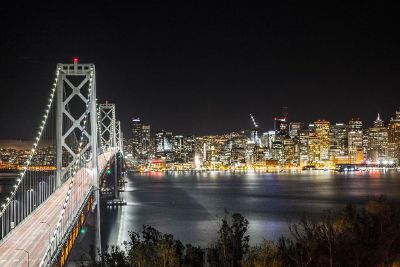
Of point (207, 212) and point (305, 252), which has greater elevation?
point (305, 252)

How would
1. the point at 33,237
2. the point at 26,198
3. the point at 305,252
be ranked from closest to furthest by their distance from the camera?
the point at 305,252, the point at 33,237, the point at 26,198

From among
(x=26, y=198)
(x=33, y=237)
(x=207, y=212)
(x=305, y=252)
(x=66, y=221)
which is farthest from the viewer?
(x=207, y=212)

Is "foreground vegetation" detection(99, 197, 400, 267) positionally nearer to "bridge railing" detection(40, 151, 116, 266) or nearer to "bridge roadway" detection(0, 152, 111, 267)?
"bridge railing" detection(40, 151, 116, 266)

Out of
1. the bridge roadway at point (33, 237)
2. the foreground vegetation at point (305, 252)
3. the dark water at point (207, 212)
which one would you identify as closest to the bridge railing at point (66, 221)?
the bridge roadway at point (33, 237)

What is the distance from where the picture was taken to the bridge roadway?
28.1ft

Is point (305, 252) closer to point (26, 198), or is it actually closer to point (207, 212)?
point (26, 198)

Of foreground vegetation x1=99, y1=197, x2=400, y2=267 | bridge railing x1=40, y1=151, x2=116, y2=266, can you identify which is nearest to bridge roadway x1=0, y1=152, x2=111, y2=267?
bridge railing x1=40, y1=151, x2=116, y2=266

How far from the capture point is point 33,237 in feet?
34.0

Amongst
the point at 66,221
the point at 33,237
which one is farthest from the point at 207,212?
the point at 33,237

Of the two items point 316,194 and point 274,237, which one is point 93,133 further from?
point 316,194

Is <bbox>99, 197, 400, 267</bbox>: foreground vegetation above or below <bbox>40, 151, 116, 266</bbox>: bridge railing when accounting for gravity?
below

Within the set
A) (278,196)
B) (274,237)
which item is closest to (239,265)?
(274,237)

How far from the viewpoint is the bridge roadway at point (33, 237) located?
857 centimetres

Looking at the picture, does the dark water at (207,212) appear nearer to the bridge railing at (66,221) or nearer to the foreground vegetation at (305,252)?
the bridge railing at (66,221)
